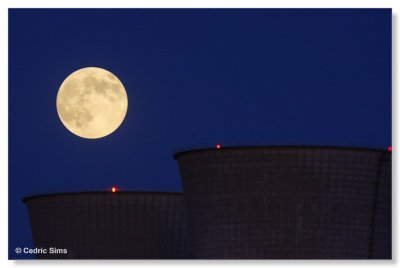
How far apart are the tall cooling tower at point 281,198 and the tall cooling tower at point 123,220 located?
213 inches

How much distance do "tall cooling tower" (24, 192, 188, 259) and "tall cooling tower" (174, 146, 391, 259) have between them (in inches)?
213

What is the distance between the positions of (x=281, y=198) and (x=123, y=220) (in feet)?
37.5

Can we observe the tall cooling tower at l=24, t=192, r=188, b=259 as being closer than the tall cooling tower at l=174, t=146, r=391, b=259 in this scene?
No

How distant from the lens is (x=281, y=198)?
5494 cm

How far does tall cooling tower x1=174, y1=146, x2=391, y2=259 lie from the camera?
53.9 m

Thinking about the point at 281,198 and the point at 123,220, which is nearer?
the point at 281,198

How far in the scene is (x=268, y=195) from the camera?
5491 centimetres

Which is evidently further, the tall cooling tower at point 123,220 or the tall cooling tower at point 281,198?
the tall cooling tower at point 123,220

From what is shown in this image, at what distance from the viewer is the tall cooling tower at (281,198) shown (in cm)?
5394

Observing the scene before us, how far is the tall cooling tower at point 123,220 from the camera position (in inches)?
2421

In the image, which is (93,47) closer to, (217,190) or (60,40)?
(60,40)

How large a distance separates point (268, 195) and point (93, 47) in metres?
20.5

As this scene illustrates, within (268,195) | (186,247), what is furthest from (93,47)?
(186,247)

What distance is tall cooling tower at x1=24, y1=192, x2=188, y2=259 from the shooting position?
61.5 m
